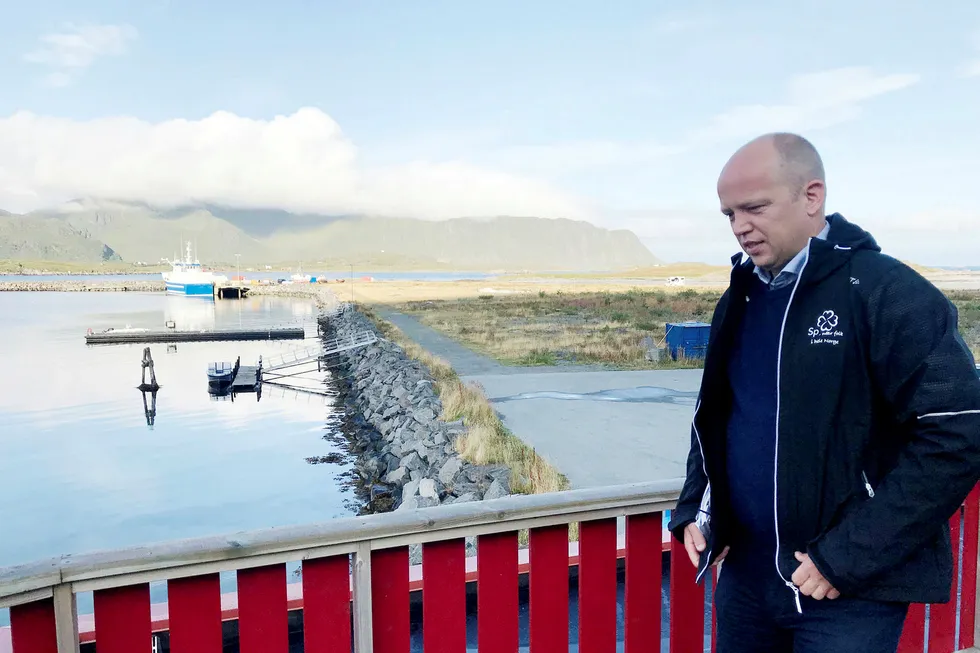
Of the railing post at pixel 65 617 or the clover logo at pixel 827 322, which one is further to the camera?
the railing post at pixel 65 617

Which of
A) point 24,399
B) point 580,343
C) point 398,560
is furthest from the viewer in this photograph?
point 24,399

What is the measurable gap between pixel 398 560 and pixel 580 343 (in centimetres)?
1814

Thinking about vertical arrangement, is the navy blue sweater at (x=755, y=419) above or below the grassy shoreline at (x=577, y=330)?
above

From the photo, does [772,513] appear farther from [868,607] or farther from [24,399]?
[24,399]

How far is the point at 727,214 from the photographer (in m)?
1.60

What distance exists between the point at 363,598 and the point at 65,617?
665mm

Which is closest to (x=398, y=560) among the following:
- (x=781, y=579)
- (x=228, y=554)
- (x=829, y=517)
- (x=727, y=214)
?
(x=228, y=554)

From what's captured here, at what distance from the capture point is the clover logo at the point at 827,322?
144cm

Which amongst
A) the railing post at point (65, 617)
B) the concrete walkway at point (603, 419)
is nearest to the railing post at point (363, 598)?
the railing post at point (65, 617)

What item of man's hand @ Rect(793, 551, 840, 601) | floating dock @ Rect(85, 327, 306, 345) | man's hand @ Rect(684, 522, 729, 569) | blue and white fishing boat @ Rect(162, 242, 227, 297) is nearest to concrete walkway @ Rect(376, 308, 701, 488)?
man's hand @ Rect(684, 522, 729, 569)

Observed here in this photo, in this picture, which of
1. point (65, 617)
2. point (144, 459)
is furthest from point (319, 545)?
point (144, 459)

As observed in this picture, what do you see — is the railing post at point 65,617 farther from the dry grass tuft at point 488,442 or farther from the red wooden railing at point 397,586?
the dry grass tuft at point 488,442

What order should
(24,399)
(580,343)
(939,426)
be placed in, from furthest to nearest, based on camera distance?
(24,399), (580,343), (939,426)

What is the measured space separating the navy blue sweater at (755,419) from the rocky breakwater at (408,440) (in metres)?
5.39
